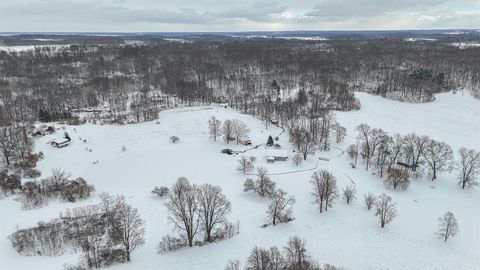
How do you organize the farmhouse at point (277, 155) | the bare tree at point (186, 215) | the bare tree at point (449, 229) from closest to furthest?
1. the bare tree at point (186, 215)
2. the bare tree at point (449, 229)
3. the farmhouse at point (277, 155)

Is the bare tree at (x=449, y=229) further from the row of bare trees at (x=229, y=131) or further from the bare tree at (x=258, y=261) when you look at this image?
the row of bare trees at (x=229, y=131)

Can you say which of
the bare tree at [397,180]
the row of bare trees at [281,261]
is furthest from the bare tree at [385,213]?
the row of bare trees at [281,261]

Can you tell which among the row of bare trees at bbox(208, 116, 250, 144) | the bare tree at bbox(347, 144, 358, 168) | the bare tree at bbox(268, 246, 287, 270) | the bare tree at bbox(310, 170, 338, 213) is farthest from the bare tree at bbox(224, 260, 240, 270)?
the row of bare trees at bbox(208, 116, 250, 144)

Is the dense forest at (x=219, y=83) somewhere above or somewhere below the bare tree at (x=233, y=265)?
Result: above

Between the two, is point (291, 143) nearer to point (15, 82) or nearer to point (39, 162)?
point (39, 162)

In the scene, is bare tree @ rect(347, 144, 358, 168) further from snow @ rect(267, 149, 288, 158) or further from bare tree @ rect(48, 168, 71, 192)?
bare tree @ rect(48, 168, 71, 192)

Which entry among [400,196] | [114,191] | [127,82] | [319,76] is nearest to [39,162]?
[114,191]

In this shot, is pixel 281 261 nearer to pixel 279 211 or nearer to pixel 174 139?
pixel 279 211
